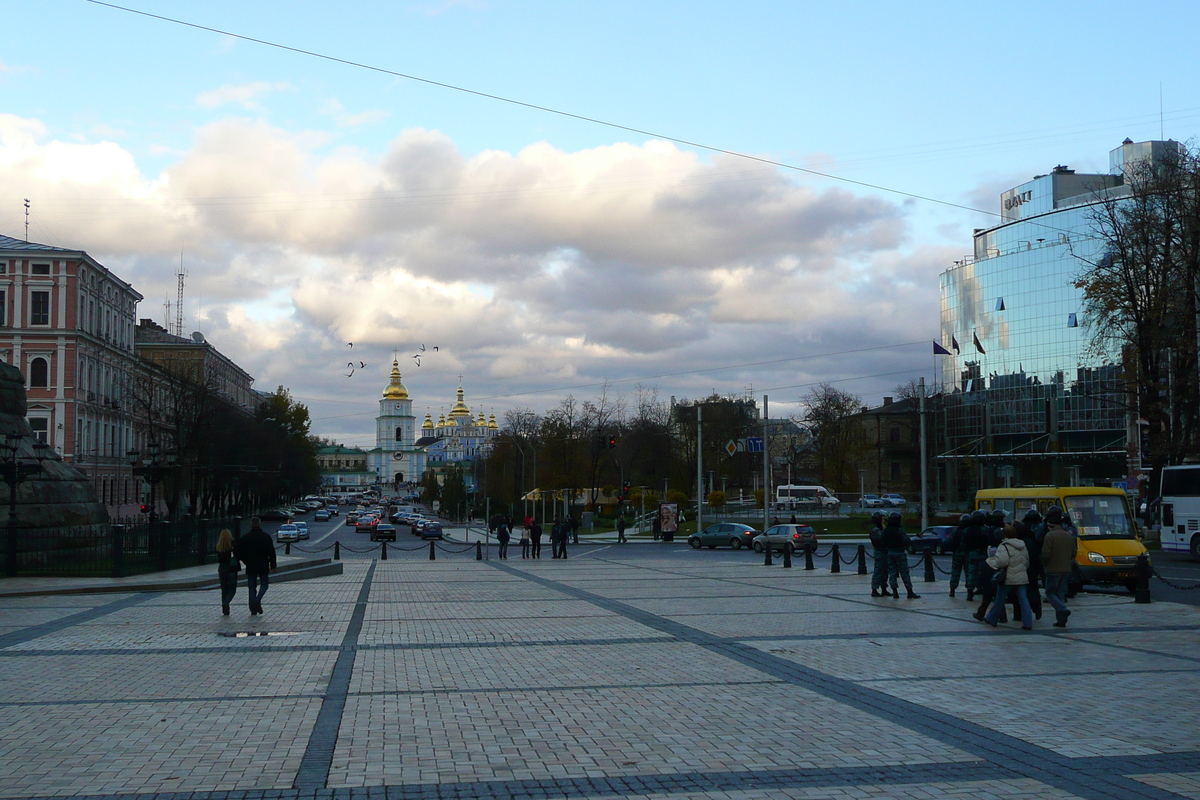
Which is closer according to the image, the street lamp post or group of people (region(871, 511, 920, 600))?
group of people (region(871, 511, 920, 600))

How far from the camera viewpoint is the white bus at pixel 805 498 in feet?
260

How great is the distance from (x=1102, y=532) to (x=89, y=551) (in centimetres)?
2292

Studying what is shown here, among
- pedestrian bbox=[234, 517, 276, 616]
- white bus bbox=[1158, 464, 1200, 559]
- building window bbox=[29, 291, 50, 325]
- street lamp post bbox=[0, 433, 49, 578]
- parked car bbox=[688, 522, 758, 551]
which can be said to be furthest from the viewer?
building window bbox=[29, 291, 50, 325]

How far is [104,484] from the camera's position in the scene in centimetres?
6938

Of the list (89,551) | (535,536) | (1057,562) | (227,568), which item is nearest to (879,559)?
(1057,562)

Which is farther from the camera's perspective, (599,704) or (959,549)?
(959,549)

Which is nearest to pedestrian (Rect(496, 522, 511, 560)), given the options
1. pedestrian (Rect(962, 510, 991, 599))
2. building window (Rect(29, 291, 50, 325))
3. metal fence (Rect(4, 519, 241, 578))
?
metal fence (Rect(4, 519, 241, 578))

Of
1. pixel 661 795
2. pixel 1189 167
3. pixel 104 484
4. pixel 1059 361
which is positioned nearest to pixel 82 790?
pixel 661 795

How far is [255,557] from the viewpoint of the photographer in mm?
16891

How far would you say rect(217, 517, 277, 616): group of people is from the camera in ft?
55.4

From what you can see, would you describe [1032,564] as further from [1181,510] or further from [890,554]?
[1181,510]

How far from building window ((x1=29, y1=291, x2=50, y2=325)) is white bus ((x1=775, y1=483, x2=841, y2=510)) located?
5049cm

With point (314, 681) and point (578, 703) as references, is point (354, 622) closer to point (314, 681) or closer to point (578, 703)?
point (314, 681)

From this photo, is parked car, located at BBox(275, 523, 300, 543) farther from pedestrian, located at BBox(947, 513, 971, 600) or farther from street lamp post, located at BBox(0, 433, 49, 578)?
pedestrian, located at BBox(947, 513, 971, 600)
